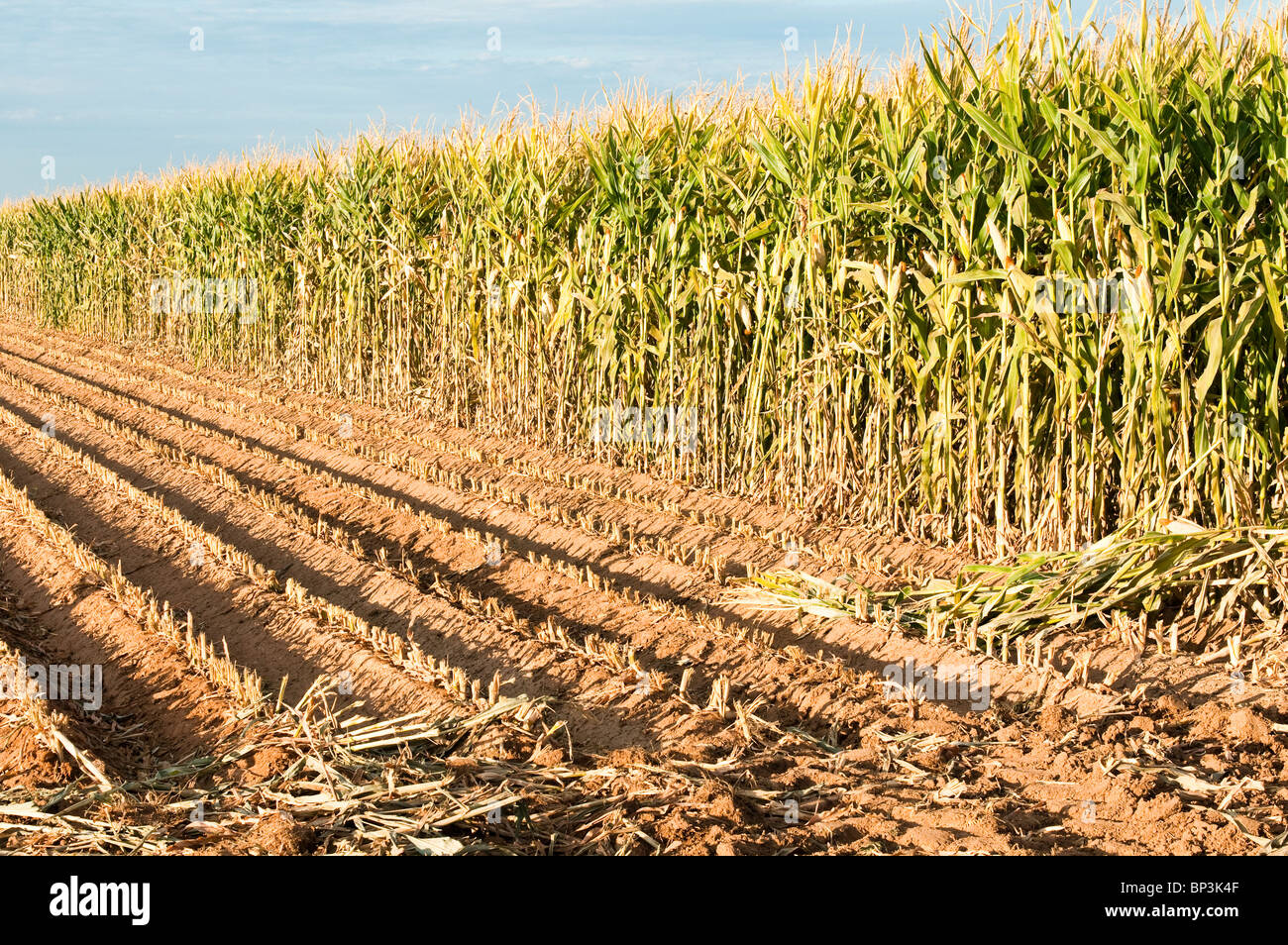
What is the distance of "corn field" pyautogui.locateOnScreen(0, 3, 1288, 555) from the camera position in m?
5.41

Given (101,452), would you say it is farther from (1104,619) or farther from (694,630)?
(1104,619)

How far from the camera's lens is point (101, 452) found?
1033 centimetres

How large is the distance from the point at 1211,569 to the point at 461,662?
362cm

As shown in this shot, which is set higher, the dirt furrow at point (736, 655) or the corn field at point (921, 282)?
the corn field at point (921, 282)

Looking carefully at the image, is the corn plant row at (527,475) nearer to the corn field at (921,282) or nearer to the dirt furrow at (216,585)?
the corn field at (921,282)

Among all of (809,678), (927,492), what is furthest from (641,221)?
(809,678)

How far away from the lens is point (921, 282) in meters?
→ 6.41

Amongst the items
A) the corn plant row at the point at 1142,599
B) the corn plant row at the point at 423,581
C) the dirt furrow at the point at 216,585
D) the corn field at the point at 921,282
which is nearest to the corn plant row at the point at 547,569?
the corn plant row at the point at 423,581

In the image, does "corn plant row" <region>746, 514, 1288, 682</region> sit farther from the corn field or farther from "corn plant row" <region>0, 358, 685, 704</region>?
"corn plant row" <region>0, 358, 685, 704</region>

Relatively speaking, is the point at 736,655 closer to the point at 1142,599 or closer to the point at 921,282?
the point at 1142,599

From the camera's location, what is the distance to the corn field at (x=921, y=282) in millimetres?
5414

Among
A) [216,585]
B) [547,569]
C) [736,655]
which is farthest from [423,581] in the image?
[736,655]

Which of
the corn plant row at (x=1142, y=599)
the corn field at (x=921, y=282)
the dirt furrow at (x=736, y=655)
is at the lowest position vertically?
the dirt furrow at (x=736, y=655)

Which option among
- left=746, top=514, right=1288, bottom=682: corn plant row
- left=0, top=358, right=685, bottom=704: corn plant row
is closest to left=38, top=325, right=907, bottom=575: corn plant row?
left=746, top=514, right=1288, bottom=682: corn plant row
